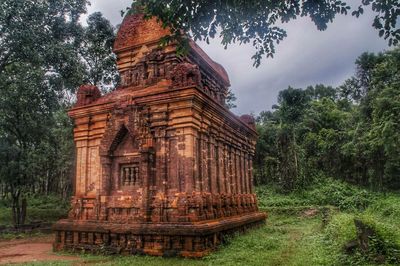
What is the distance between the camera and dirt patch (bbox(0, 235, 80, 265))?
34.9 feet

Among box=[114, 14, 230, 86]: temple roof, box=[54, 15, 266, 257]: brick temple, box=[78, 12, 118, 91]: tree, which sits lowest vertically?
box=[54, 15, 266, 257]: brick temple

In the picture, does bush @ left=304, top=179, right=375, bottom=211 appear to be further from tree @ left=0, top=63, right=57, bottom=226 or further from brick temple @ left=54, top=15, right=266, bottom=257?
tree @ left=0, top=63, right=57, bottom=226

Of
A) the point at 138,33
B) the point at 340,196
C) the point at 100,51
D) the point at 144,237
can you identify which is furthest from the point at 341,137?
the point at 144,237

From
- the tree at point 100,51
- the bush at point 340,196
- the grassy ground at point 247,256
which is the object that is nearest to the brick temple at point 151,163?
the grassy ground at point 247,256

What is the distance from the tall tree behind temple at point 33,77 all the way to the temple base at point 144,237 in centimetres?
829

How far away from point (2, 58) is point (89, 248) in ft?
38.3

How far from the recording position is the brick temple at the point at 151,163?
1020 centimetres

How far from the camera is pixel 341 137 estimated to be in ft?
115

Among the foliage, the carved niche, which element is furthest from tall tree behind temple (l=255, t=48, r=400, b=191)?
the carved niche

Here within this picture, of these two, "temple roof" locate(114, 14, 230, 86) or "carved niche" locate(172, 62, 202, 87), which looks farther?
"temple roof" locate(114, 14, 230, 86)

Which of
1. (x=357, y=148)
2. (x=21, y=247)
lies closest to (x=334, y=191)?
(x=357, y=148)

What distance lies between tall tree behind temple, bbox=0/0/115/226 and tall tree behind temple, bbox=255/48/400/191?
728 inches

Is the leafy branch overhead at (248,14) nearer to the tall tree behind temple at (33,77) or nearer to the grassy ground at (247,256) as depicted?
the grassy ground at (247,256)

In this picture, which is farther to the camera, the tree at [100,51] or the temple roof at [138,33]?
the tree at [100,51]
